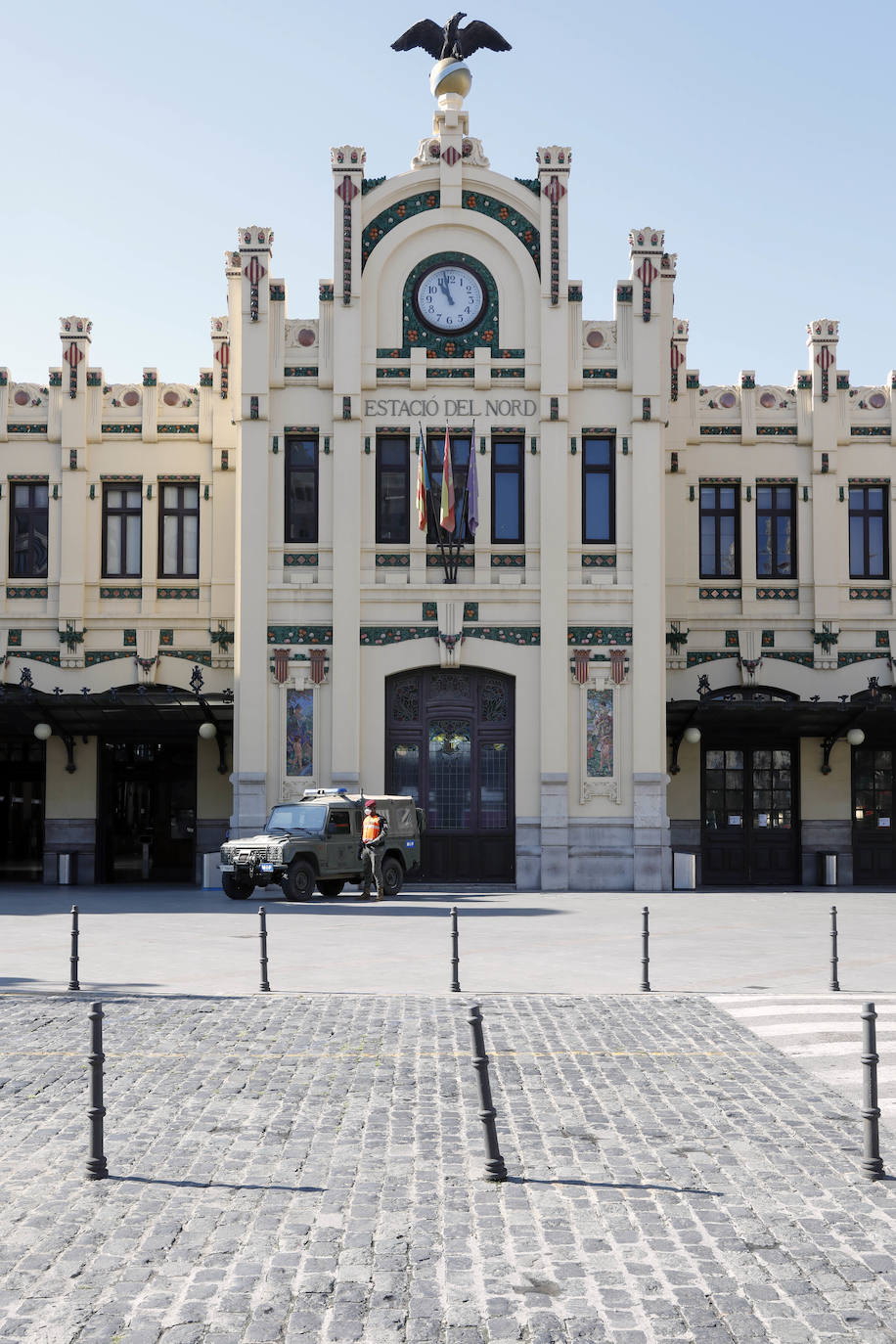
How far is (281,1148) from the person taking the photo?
8.54 meters

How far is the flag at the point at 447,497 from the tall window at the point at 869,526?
Result: 10.1 meters

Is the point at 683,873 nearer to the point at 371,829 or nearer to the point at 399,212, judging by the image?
the point at 371,829

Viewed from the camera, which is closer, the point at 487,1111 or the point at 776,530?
the point at 487,1111

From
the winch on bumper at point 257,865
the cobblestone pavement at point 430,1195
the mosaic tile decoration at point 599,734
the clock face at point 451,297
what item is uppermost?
the clock face at point 451,297

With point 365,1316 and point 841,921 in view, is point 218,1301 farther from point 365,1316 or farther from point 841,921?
point 841,921

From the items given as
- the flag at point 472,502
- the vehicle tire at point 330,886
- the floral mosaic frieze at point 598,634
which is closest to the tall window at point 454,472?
the flag at point 472,502

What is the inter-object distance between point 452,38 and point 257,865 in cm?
1967

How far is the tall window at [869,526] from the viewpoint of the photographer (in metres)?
33.1

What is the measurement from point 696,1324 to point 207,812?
2711cm

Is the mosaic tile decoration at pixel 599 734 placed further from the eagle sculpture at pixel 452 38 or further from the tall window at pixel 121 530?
the eagle sculpture at pixel 452 38

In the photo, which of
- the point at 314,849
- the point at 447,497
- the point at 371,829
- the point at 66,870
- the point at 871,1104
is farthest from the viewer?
the point at 66,870

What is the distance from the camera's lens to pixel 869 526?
3322cm

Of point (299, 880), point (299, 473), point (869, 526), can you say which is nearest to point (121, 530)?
point (299, 473)

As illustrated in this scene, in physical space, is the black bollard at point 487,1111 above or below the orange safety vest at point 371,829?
below
